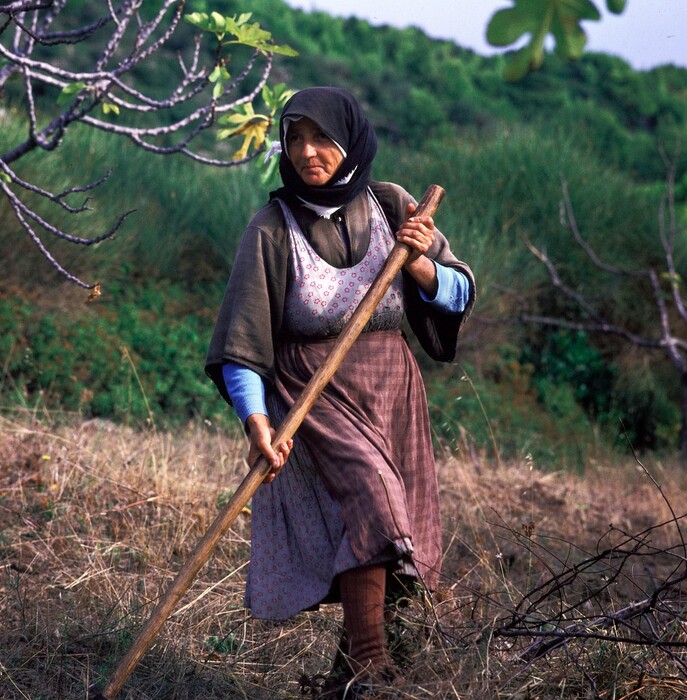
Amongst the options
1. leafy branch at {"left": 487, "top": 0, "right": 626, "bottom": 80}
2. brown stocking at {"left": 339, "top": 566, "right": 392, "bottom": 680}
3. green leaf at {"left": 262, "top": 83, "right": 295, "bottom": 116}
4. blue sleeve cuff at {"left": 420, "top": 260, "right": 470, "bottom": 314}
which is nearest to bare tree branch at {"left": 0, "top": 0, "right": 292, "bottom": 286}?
green leaf at {"left": 262, "top": 83, "right": 295, "bottom": 116}

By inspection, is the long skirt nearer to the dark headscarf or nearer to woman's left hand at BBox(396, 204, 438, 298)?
woman's left hand at BBox(396, 204, 438, 298)

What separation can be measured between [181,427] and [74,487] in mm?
2610

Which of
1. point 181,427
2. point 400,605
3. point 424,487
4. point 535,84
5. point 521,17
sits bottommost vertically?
point 181,427

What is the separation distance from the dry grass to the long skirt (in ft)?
0.81

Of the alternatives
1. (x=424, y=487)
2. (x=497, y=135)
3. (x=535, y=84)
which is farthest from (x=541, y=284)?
(x=535, y=84)

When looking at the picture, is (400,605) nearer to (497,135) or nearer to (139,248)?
(139,248)

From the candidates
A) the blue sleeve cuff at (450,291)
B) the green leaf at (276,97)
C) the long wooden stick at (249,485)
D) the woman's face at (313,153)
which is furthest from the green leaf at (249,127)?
the long wooden stick at (249,485)

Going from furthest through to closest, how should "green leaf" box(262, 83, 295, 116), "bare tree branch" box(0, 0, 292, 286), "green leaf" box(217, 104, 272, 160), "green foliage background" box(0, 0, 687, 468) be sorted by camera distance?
1. "green foliage background" box(0, 0, 687, 468)
2. "green leaf" box(262, 83, 295, 116)
3. "green leaf" box(217, 104, 272, 160)
4. "bare tree branch" box(0, 0, 292, 286)

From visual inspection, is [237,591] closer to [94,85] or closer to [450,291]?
[450,291]

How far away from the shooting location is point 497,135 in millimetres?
12055

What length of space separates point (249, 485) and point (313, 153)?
2.86ft

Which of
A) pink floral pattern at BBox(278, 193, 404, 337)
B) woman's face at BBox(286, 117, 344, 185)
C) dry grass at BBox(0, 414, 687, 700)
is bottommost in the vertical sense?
dry grass at BBox(0, 414, 687, 700)

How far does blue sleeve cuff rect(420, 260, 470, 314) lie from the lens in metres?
2.91

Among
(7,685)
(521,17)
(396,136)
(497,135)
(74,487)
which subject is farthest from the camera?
(396,136)
